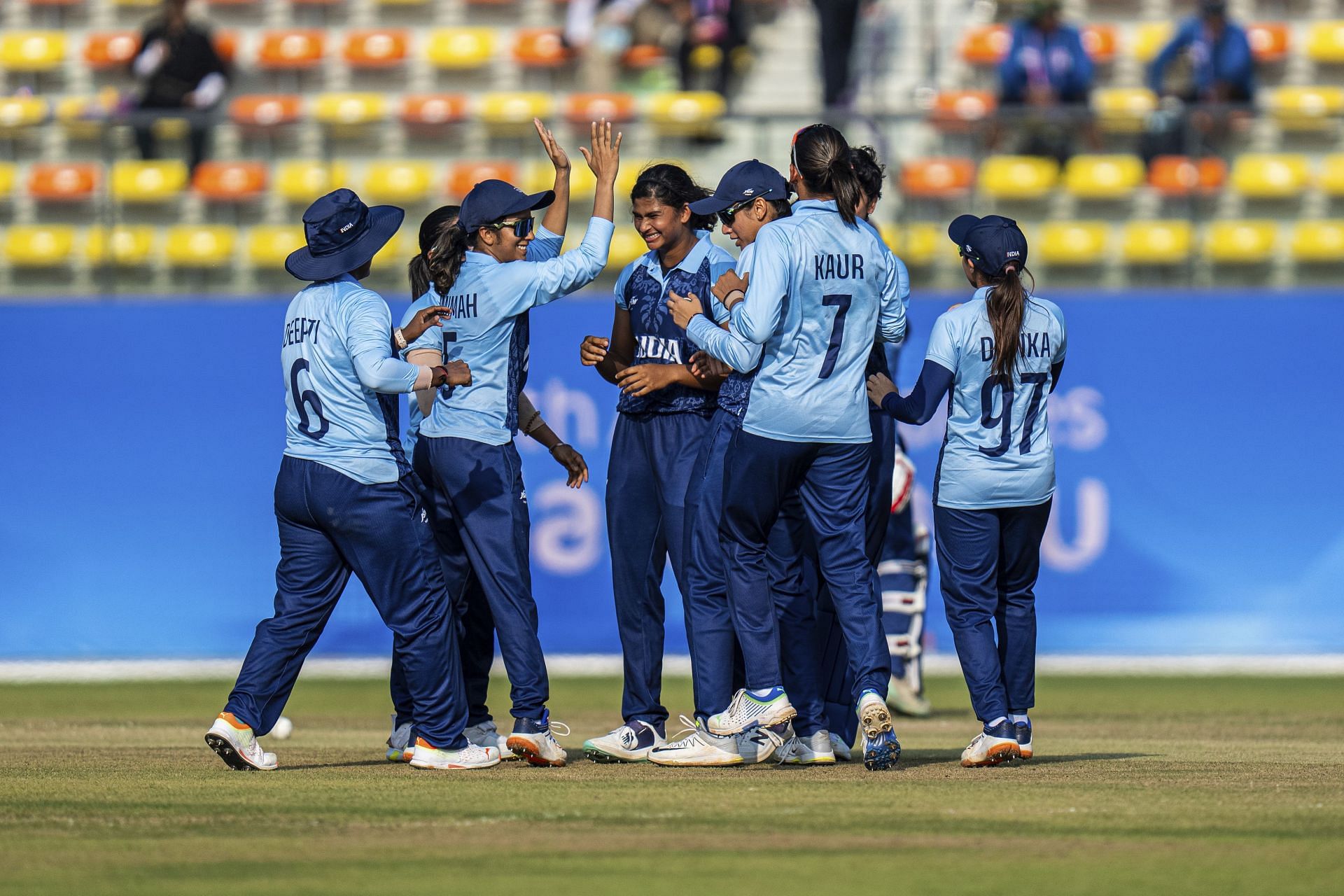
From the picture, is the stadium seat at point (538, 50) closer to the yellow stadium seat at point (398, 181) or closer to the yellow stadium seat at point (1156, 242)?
the yellow stadium seat at point (398, 181)

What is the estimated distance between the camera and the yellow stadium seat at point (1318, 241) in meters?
13.6

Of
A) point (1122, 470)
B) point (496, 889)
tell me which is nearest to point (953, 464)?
point (496, 889)

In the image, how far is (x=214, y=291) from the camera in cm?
1355

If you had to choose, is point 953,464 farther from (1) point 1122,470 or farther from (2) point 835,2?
(2) point 835,2

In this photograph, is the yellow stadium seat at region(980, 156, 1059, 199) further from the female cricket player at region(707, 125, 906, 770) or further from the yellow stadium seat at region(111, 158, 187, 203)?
the female cricket player at region(707, 125, 906, 770)

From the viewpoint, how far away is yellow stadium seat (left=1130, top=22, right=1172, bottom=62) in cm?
1648

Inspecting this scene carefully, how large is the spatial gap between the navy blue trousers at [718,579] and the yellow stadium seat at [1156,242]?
651 cm

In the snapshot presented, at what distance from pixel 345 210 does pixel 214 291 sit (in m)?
6.46

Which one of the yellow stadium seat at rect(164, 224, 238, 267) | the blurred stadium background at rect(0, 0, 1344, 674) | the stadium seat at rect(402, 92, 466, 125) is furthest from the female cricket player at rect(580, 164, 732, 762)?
the stadium seat at rect(402, 92, 466, 125)

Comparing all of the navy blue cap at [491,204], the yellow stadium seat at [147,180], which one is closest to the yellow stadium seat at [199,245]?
the yellow stadium seat at [147,180]

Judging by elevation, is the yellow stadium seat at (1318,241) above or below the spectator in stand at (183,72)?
below

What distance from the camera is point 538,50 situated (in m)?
17.1

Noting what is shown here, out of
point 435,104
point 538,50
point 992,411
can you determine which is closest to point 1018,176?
point 538,50

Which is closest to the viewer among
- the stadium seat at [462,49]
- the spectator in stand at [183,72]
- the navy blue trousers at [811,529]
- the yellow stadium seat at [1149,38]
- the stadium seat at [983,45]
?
the navy blue trousers at [811,529]
